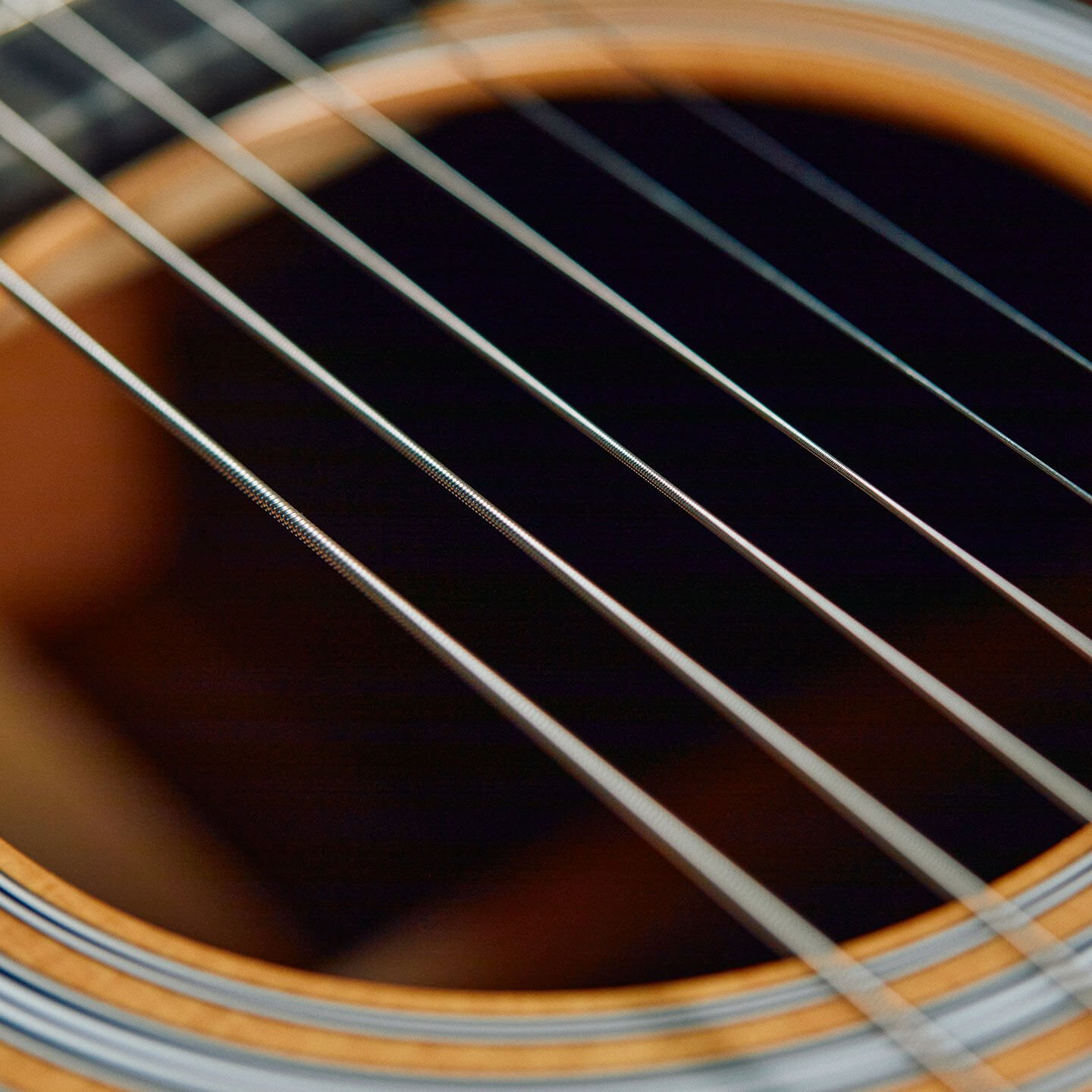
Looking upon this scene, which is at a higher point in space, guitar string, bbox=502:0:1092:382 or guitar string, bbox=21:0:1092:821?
guitar string, bbox=502:0:1092:382

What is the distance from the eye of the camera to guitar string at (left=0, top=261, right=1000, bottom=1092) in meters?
0.32

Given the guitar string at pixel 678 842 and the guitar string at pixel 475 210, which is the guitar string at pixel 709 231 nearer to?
the guitar string at pixel 475 210

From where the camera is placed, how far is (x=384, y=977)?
0.39m

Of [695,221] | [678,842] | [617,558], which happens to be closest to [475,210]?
[695,221]

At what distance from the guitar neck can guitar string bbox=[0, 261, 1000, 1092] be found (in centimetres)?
18

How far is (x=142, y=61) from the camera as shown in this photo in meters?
0.60

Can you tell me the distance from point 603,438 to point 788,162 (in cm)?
25

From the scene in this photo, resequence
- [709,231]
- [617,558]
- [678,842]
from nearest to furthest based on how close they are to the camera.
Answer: [678,842] → [617,558] → [709,231]

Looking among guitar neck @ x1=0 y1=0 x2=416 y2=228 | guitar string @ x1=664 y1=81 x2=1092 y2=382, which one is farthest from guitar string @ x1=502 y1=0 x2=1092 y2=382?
guitar neck @ x1=0 y1=0 x2=416 y2=228

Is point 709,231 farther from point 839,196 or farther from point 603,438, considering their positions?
point 603,438

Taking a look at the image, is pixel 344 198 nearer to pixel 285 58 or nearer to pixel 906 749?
pixel 285 58

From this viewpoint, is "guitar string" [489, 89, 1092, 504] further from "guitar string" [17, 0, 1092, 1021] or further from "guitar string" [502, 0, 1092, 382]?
"guitar string" [17, 0, 1092, 1021]

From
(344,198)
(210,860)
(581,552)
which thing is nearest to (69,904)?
(210,860)

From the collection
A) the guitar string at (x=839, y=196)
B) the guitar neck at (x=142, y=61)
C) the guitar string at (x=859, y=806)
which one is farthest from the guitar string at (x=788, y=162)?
the guitar string at (x=859, y=806)
